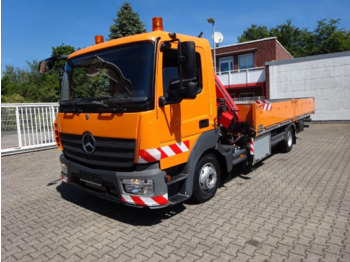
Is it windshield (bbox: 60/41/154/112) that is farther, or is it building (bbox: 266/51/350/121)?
building (bbox: 266/51/350/121)

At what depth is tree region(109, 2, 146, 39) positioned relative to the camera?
23716 mm

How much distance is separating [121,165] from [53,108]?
A: 316 inches

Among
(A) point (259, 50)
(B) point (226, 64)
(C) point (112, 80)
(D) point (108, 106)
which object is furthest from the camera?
(B) point (226, 64)

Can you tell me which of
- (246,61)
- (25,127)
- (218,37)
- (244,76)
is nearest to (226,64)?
(246,61)

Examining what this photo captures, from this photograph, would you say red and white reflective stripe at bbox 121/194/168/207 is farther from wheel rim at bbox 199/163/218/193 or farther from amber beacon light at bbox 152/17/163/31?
amber beacon light at bbox 152/17/163/31

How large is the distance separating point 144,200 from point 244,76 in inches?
760

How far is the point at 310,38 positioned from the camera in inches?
1603

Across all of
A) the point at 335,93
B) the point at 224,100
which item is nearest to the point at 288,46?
the point at 335,93

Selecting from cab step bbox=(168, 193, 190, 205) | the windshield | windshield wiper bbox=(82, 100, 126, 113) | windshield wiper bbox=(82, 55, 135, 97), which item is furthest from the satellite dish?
cab step bbox=(168, 193, 190, 205)

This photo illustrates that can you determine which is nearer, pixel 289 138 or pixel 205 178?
pixel 205 178

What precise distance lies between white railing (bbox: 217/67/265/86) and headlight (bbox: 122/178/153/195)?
18.7 metres

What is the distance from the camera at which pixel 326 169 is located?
598cm

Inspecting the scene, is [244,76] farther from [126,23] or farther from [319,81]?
[126,23]

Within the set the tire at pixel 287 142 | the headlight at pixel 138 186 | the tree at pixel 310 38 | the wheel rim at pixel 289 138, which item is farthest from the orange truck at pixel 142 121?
the tree at pixel 310 38
